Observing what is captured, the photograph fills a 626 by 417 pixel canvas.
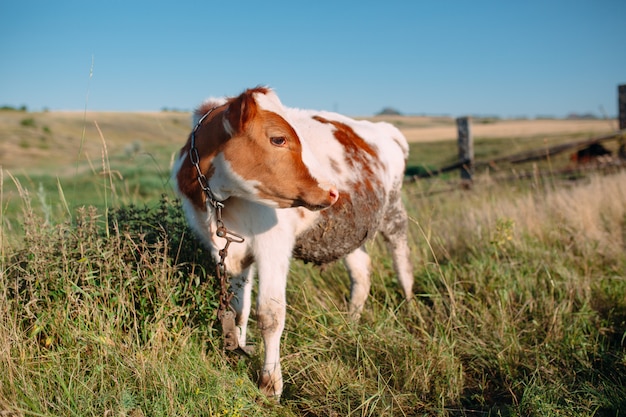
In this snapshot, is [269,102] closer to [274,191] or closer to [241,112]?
[241,112]

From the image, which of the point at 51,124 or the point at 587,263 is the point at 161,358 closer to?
the point at 587,263

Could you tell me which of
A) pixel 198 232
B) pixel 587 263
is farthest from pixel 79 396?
pixel 587 263

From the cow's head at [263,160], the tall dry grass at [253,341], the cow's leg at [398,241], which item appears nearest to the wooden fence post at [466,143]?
the cow's leg at [398,241]

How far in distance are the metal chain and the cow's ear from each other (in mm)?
350

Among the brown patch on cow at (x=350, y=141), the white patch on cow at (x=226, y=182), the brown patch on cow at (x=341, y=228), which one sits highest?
the brown patch on cow at (x=350, y=141)

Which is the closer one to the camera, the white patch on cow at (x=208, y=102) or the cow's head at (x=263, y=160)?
the cow's head at (x=263, y=160)

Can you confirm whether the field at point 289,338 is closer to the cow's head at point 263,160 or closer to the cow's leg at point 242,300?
the cow's leg at point 242,300

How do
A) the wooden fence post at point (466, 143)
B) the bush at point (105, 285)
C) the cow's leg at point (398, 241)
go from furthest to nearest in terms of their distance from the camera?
the wooden fence post at point (466, 143)
the cow's leg at point (398, 241)
the bush at point (105, 285)

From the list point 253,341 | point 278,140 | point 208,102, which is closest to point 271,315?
point 253,341

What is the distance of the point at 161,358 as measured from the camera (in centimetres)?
312

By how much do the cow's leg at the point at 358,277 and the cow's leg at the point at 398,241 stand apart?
31 cm

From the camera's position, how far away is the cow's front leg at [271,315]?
330 cm

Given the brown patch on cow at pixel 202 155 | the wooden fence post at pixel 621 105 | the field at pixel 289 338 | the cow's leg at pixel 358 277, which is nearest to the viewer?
the field at pixel 289 338

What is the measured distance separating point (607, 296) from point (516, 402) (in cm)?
202
